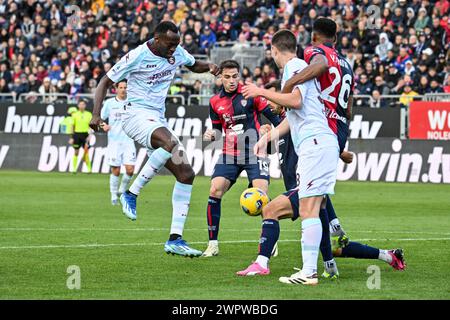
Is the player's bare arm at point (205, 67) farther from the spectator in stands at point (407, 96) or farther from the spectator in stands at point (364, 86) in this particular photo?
the spectator in stands at point (364, 86)

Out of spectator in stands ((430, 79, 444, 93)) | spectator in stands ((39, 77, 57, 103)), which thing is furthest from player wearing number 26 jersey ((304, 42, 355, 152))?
spectator in stands ((39, 77, 57, 103))

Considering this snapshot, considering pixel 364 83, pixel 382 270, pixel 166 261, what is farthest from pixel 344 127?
pixel 364 83

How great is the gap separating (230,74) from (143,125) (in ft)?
4.66

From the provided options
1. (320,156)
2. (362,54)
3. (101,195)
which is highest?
(362,54)

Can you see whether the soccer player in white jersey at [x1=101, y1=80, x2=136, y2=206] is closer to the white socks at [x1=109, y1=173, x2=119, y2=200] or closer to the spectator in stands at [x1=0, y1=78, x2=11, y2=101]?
the white socks at [x1=109, y1=173, x2=119, y2=200]

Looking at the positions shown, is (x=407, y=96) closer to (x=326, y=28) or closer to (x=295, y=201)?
(x=295, y=201)

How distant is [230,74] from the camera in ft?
45.9

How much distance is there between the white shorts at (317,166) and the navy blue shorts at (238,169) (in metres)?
3.50

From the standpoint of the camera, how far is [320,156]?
10.3 metres

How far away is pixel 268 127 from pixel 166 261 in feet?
7.21

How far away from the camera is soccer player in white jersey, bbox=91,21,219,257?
523 inches

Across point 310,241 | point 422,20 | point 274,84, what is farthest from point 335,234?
point 422,20

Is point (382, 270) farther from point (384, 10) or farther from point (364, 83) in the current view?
point (384, 10)
